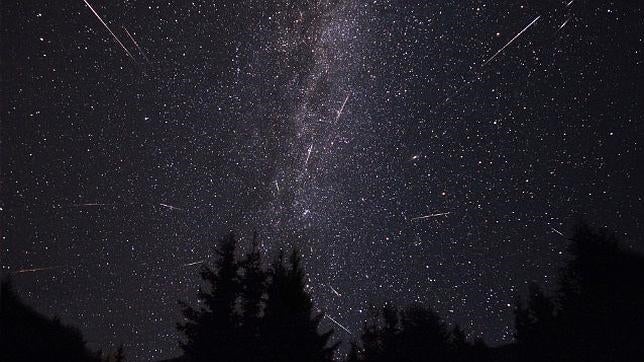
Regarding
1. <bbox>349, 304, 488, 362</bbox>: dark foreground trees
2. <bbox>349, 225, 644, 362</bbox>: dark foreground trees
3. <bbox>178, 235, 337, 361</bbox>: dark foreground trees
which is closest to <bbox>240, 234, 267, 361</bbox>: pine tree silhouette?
<bbox>178, 235, 337, 361</bbox>: dark foreground trees

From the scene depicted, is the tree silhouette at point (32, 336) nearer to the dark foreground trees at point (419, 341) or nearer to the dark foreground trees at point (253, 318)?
the dark foreground trees at point (253, 318)

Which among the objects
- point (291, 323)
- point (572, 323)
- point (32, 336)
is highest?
point (572, 323)

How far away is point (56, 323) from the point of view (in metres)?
12.4

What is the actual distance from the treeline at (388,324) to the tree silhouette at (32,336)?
29mm

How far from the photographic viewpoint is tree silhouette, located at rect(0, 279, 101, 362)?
9.75 meters

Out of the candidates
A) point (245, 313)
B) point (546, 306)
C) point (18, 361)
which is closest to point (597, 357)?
point (546, 306)

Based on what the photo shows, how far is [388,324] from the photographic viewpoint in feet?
70.3

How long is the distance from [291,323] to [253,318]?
1268 mm

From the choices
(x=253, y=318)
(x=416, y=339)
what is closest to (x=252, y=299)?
(x=253, y=318)

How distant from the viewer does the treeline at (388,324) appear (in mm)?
11352

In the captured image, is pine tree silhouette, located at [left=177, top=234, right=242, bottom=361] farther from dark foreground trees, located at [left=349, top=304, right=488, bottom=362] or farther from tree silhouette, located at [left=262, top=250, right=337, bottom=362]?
dark foreground trees, located at [left=349, top=304, right=488, bottom=362]

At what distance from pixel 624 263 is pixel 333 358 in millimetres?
13911

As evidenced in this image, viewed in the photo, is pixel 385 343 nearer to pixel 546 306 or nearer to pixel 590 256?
pixel 546 306

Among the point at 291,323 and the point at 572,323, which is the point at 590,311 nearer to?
the point at 572,323
